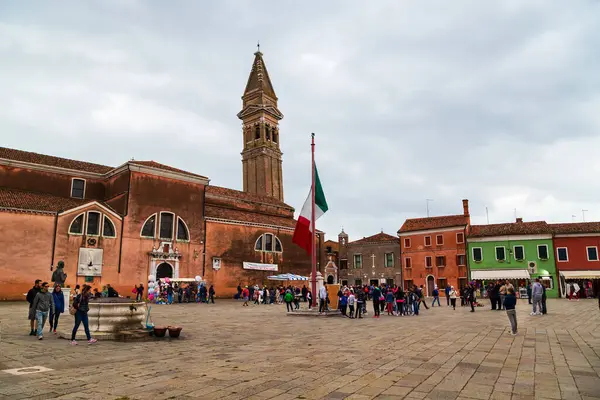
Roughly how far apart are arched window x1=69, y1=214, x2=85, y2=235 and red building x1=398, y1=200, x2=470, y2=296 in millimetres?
30322

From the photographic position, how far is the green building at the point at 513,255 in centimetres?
3812

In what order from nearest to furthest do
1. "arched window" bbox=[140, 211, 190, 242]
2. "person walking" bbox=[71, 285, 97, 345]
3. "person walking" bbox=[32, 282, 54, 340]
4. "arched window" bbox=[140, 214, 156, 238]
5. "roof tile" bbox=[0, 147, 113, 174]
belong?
"person walking" bbox=[71, 285, 97, 345] → "person walking" bbox=[32, 282, 54, 340] → "roof tile" bbox=[0, 147, 113, 174] → "arched window" bbox=[140, 214, 156, 238] → "arched window" bbox=[140, 211, 190, 242]

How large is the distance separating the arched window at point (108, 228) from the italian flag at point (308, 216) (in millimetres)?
15652

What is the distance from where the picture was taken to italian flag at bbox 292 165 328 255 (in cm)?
1930

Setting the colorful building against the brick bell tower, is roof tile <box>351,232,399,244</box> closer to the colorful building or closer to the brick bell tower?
the colorful building

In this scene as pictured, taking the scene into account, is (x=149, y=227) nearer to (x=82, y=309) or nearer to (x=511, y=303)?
(x=82, y=309)

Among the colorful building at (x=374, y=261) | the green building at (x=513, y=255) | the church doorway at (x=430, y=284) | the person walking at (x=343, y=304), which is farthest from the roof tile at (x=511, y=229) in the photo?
the person walking at (x=343, y=304)

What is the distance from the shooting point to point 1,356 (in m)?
8.06

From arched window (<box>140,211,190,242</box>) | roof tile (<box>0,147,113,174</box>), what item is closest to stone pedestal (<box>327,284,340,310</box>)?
arched window (<box>140,211,190,242</box>)

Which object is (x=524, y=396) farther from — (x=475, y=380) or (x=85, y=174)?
(x=85, y=174)

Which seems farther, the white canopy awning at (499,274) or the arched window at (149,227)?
the white canopy awning at (499,274)

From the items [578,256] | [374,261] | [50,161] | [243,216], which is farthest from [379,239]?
[50,161]

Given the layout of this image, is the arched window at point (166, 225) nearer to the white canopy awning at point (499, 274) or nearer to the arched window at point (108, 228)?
the arched window at point (108, 228)

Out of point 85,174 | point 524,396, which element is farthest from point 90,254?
point 524,396
